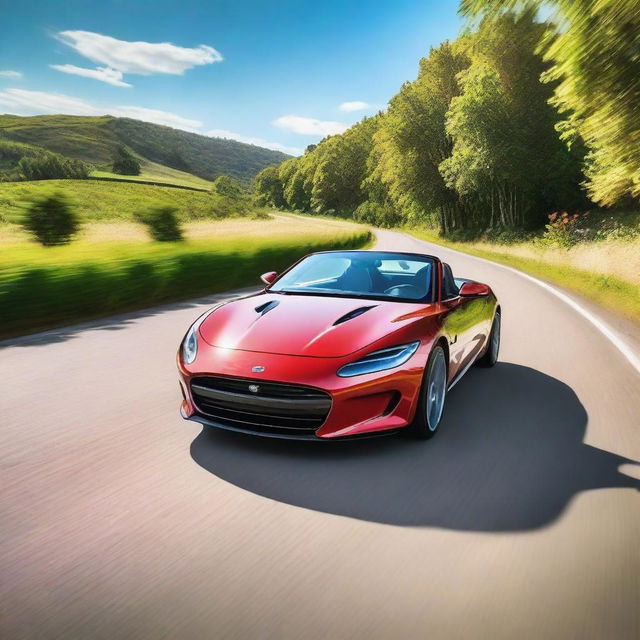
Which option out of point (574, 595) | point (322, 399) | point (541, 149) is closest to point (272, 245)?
point (322, 399)

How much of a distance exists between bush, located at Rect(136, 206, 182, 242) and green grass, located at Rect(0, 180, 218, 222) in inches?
984

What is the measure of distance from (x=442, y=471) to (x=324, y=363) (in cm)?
97

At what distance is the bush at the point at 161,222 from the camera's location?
19625 millimetres

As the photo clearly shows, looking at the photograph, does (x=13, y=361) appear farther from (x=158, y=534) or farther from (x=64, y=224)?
(x=64, y=224)

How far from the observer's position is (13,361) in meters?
6.66

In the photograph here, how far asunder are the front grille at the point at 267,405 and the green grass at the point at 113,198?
137 ft

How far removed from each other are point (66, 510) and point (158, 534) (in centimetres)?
56

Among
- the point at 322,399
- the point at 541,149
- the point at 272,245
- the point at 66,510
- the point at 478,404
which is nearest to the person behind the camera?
the point at 66,510

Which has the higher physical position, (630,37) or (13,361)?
(630,37)

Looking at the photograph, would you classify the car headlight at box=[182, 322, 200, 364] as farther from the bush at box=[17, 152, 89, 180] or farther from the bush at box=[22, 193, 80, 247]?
the bush at box=[17, 152, 89, 180]

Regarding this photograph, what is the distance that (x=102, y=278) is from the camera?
10.5 meters

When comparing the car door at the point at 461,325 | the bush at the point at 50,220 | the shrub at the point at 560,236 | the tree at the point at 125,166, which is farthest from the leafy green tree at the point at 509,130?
the tree at the point at 125,166

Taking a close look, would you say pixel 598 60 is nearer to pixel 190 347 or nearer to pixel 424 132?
pixel 190 347

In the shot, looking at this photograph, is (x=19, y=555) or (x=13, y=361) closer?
(x=19, y=555)
